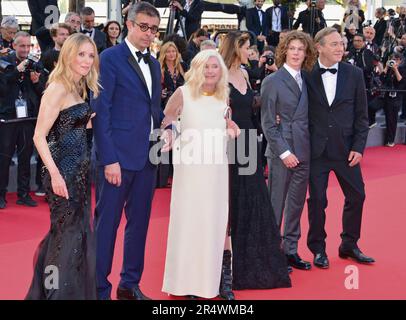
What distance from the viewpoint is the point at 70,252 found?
13.0ft

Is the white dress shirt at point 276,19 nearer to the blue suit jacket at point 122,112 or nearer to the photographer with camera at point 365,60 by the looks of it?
the photographer with camera at point 365,60

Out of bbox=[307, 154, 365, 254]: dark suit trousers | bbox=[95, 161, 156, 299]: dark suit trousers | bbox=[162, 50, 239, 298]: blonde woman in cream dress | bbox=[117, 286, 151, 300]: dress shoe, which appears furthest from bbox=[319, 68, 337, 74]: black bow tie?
bbox=[117, 286, 151, 300]: dress shoe

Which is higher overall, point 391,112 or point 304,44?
point 304,44

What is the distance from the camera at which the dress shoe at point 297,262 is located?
5331 millimetres

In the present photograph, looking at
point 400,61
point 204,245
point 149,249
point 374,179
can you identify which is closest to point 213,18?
A: point 400,61

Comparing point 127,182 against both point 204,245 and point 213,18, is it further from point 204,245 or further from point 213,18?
point 213,18

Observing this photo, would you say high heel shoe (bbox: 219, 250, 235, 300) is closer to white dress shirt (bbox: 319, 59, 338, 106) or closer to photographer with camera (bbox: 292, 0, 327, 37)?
white dress shirt (bbox: 319, 59, 338, 106)

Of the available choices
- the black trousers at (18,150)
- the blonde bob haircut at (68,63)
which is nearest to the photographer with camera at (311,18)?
the black trousers at (18,150)

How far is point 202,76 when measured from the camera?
444 cm

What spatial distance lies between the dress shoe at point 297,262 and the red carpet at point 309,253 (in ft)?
0.21

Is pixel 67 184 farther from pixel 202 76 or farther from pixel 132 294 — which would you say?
pixel 202 76

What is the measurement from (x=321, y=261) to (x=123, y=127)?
1.93m

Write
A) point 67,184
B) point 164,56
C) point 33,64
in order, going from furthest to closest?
point 164,56 → point 33,64 → point 67,184

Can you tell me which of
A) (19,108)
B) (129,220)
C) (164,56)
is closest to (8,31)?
(19,108)
